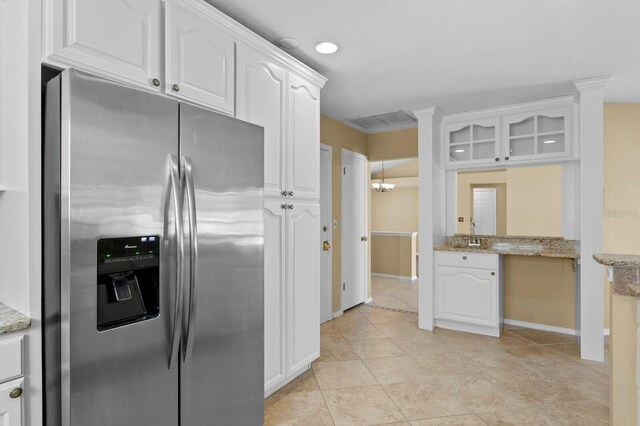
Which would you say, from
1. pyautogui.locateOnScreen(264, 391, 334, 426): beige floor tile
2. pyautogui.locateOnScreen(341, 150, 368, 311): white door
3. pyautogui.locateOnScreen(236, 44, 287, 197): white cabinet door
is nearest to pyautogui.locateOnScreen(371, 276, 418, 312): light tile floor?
pyautogui.locateOnScreen(341, 150, 368, 311): white door

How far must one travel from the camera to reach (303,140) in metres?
2.61

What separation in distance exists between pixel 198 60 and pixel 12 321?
1.36m

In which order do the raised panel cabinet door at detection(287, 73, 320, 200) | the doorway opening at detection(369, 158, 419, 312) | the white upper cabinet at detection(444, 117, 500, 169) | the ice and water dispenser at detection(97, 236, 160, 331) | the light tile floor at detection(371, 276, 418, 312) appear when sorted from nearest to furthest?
1. the ice and water dispenser at detection(97, 236, 160, 331)
2. the raised panel cabinet door at detection(287, 73, 320, 200)
3. the white upper cabinet at detection(444, 117, 500, 169)
4. the light tile floor at detection(371, 276, 418, 312)
5. the doorway opening at detection(369, 158, 419, 312)

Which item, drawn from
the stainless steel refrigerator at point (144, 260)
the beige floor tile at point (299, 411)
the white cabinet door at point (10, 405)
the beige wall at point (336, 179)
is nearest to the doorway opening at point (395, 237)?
the beige wall at point (336, 179)

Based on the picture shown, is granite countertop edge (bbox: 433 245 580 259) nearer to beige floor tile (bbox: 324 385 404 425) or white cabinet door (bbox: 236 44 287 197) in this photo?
beige floor tile (bbox: 324 385 404 425)

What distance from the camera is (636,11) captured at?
2057 millimetres

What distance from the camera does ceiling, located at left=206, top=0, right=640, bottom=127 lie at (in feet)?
6.66

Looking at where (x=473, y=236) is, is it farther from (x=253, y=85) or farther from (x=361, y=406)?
(x=253, y=85)

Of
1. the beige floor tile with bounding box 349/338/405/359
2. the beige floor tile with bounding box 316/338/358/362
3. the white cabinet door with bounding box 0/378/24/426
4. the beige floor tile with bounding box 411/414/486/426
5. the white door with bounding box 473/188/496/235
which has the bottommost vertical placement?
the beige floor tile with bounding box 349/338/405/359

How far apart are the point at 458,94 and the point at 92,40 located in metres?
3.10

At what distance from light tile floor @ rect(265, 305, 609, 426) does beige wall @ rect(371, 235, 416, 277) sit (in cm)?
304

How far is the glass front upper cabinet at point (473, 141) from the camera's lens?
3.87 m

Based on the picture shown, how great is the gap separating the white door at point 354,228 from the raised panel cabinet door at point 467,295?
1154 millimetres

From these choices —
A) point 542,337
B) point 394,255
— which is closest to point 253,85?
point 542,337
